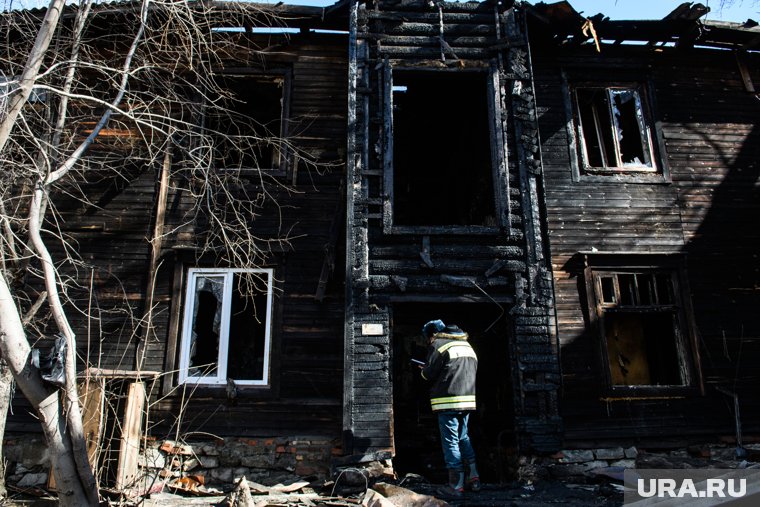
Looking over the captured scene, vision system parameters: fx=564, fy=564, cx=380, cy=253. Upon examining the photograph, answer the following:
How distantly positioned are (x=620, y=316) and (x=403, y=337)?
12.6ft

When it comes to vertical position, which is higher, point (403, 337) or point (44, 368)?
point (403, 337)

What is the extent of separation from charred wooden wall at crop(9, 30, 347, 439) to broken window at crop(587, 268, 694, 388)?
424 centimetres

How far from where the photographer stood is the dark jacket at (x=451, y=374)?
6664 millimetres

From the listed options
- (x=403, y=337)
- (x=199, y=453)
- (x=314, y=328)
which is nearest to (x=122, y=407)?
(x=199, y=453)

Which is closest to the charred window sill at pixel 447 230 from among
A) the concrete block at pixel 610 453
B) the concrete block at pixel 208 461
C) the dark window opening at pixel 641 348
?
the dark window opening at pixel 641 348

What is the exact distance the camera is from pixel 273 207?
912 centimetres

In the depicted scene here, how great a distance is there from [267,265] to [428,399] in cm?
384

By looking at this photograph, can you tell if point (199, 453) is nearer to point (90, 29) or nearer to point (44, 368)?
point (44, 368)

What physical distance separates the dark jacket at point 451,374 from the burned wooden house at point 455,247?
3.23ft

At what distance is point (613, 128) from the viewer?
9.91 metres

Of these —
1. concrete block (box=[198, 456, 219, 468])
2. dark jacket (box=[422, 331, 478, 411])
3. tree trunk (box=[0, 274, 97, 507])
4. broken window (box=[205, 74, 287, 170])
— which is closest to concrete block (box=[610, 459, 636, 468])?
dark jacket (box=[422, 331, 478, 411])

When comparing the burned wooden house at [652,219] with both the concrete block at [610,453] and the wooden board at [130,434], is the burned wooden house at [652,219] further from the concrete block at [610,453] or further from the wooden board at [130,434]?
the wooden board at [130,434]

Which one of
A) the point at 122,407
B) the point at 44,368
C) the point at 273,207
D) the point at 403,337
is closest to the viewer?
the point at 44,368

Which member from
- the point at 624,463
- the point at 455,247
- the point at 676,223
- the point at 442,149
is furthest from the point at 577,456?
the point at 442,149
